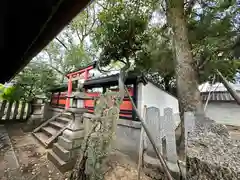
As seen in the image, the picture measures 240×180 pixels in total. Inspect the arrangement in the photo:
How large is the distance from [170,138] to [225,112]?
408 inches

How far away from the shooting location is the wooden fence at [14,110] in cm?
629

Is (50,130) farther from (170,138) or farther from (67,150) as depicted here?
(170,138)

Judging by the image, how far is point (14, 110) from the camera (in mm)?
6590

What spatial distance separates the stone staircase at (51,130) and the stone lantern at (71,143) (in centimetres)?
122

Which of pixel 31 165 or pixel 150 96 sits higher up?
pixel 150 96

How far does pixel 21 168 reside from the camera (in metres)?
2.92

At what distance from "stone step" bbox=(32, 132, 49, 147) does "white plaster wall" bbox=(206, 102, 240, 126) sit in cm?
1165

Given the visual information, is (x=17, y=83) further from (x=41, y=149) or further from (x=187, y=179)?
(x=187, y=179)

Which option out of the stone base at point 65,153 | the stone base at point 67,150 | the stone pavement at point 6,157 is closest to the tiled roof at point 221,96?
the stone base at point 67,150

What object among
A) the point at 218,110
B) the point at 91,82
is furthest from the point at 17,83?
the point at 218,110

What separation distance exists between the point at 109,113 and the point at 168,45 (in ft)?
16.9

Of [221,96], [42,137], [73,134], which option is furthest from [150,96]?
[221,96]

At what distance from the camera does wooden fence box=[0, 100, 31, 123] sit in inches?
248

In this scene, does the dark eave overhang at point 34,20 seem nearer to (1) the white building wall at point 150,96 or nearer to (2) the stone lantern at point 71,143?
(2) the stone lantern at point 71,143
